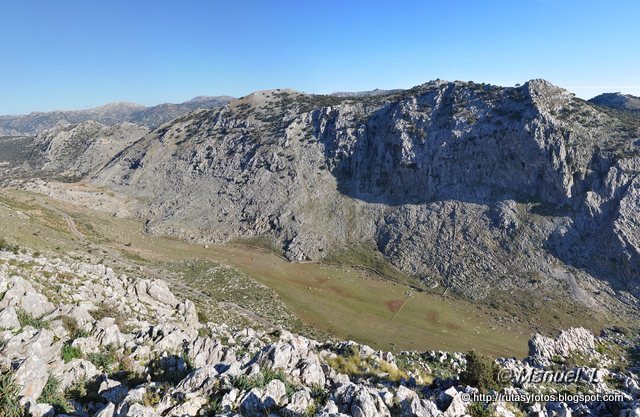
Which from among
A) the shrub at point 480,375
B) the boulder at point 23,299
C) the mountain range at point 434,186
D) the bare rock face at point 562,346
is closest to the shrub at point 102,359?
the boulder at point 23,299

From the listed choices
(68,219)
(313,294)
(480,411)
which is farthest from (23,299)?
(68,219)

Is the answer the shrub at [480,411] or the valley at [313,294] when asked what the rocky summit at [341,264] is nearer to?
the shrub at [480,411]

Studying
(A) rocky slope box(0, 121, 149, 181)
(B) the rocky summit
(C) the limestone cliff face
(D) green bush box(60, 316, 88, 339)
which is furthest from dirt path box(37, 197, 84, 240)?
(D) green bush box(60, 316, 88, 339)

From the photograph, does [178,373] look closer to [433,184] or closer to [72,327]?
[72,327]

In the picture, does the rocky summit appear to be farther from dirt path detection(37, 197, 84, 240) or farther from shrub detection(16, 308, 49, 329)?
dirt path detection(37, 197, 84, 240)

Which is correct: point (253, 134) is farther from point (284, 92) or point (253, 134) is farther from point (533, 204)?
point (533, 204)
